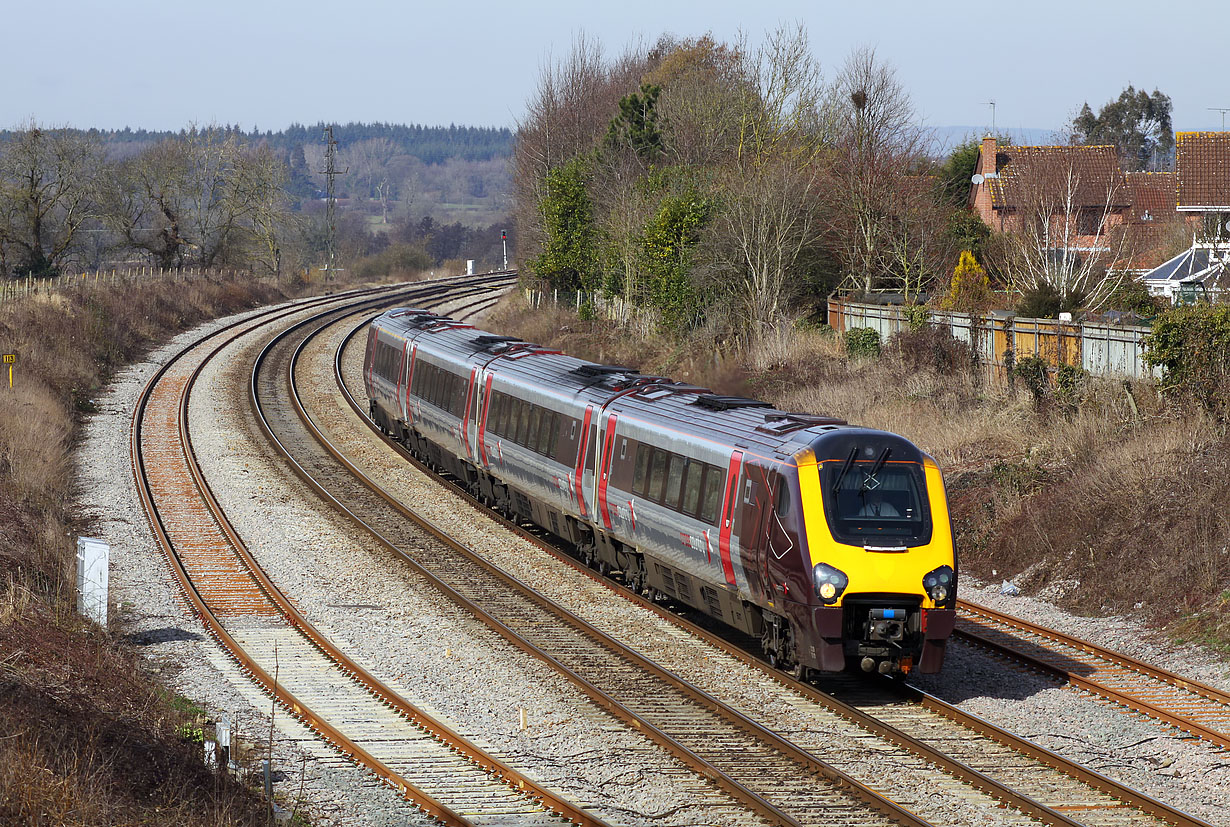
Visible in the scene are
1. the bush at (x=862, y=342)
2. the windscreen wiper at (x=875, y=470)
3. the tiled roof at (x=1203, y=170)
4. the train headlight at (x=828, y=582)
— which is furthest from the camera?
the tiled roof at (x=1203, y=170)

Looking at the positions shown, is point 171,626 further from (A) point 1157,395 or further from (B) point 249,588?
(A) point 1157,395

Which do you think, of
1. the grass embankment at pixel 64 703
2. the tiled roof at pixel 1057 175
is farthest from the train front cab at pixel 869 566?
the tiled roof at pixel 1057 175

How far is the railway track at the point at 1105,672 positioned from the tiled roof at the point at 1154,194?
40373 millimetres

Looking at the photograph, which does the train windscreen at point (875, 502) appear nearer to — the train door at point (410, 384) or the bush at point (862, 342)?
the train door at point (410, 384)

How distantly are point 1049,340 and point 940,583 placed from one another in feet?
42.1

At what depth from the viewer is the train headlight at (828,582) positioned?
1254 cm

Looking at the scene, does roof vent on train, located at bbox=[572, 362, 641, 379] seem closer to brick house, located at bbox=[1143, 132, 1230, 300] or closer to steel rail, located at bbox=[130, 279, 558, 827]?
steel rail, located at bbox=[130, 279, 558, 827]

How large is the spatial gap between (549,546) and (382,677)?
22.5 feet

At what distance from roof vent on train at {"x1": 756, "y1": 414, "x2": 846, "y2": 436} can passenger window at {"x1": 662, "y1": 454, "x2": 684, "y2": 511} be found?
3.98 feet

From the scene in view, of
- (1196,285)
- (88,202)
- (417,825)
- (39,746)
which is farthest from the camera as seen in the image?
(88,202)

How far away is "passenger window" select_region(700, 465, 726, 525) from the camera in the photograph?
14.6 meters

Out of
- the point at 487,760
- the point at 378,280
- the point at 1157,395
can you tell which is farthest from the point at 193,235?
the point at 487,760

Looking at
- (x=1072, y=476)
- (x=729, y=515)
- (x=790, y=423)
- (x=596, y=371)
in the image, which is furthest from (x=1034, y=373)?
(x=729, y=515)

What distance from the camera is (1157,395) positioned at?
20.3m
